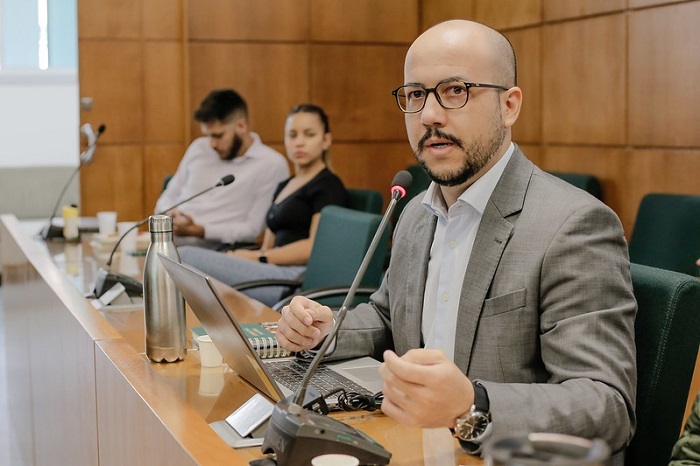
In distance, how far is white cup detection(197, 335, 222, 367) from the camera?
1.89 meters

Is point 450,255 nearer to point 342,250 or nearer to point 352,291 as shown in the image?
point 352,291

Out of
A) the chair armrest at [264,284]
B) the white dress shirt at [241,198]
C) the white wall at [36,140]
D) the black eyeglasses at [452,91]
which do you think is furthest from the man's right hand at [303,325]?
the white wall at [36,140]

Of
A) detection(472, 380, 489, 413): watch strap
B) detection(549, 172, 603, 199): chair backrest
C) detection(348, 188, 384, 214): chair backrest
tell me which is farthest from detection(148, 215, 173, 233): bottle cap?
detection(549, 172, 603, 199): chair backrest

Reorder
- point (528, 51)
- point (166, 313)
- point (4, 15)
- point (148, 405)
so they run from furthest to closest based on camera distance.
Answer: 1. point (4, 15)
2. point (528, 51)
3. point (166, 313)
4. point (148, 405)

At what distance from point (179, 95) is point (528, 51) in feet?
7.79

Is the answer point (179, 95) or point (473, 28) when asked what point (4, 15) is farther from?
point (473, 28)

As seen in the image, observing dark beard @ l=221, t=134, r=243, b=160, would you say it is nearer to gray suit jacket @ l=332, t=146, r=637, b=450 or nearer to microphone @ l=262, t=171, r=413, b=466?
gray suit jacket @ l=332, t=146, r=637, b=450

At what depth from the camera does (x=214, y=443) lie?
1.38 meters

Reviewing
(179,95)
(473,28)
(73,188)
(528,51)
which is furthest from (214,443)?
(73,188)

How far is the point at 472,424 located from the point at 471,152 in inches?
23.3

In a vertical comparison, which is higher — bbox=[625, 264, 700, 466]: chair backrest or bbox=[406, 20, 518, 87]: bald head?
bbox=[406, 20, 518, 87]: bald head

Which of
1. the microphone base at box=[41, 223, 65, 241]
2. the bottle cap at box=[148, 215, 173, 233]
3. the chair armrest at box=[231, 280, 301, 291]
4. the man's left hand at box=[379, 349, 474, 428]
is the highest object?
the bottle cap at box=[148, 215, 173, 233]

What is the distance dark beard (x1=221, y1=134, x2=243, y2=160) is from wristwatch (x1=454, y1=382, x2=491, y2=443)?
12.2ft

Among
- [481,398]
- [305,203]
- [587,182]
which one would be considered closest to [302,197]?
[305,203]
